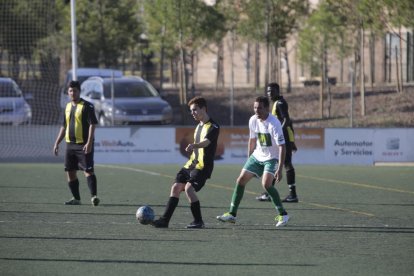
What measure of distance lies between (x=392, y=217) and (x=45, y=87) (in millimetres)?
17922

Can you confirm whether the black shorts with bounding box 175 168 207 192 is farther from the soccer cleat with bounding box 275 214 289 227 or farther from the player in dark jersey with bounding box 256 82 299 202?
the player in dark jersey with bounding box 256 82 299 202

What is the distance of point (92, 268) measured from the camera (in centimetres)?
911

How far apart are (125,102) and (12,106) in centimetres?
331

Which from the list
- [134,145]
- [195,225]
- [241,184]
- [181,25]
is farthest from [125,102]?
[195,225]

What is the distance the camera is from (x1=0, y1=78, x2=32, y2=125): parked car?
89.3 ft

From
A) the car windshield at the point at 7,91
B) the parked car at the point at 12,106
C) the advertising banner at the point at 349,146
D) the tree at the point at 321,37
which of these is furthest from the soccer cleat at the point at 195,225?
the tree at the point at 321,37

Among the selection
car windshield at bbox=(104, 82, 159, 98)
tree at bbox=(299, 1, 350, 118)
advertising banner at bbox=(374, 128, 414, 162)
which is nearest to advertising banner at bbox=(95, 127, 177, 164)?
car windshield at bbox=(104, 82, 159, 98)

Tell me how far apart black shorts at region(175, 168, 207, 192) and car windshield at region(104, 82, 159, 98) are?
15.9m

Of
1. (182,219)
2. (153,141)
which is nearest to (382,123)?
(153,141)

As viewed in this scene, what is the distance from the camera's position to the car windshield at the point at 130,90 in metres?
27.8

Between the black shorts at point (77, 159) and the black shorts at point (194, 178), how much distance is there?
2.86m

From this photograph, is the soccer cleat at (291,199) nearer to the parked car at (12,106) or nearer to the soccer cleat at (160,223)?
the soccer cleat at (160,223)

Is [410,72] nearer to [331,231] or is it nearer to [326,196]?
[326,196]

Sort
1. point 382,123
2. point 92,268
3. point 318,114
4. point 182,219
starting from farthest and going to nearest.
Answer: point 318,114
point 382,123
point 182,219
point 92,268
